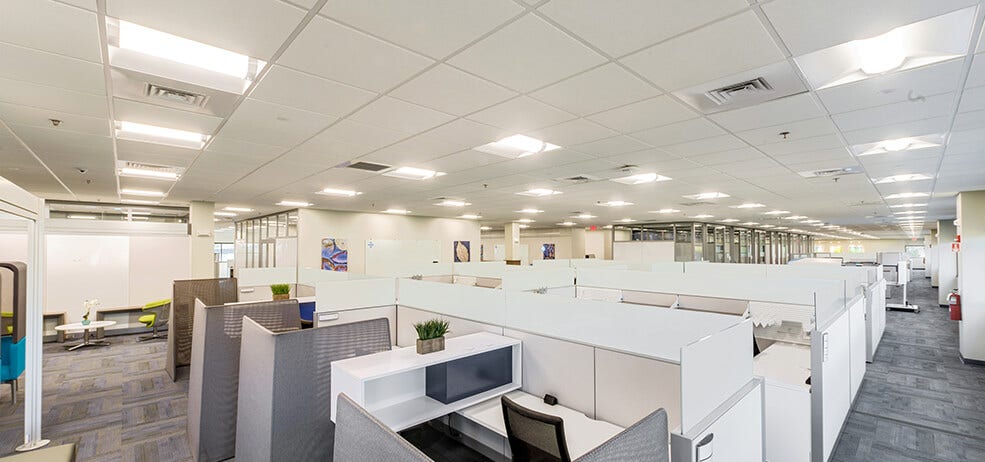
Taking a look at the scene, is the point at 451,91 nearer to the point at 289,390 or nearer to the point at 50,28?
the point at 50,28

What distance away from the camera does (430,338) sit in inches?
92.4

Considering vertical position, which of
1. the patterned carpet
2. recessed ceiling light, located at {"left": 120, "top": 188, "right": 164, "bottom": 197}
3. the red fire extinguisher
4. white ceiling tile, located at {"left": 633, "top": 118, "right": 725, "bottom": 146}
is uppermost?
white ceiling tile, located at {"left": 633, "top": 118, "right": 725, "bottom": 146}

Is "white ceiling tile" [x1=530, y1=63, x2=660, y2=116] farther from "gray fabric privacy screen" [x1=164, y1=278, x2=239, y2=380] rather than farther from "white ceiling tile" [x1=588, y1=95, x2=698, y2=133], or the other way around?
"gray fabric privacy screen" [x1=164, y1=278, x2=239, y2=380]

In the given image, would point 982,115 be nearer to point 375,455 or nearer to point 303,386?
point 375,455

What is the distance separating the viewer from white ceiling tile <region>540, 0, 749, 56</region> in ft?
5.18

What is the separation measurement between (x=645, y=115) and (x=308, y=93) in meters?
2.25

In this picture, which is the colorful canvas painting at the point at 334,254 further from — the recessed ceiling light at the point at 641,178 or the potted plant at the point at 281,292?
the recessed ceiling light at the point at 641,178

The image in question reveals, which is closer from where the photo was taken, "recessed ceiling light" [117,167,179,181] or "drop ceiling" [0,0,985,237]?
"drop ceiling" [0,0,985,237]

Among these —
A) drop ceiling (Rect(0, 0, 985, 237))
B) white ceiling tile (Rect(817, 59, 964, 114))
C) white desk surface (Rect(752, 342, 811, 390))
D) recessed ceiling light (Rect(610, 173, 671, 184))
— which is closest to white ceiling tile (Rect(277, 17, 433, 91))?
drop ceiling (Rect(0, 0, 985, 237))

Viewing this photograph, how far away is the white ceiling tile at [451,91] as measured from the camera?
Result: 2.26m

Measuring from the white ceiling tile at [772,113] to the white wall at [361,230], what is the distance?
8.70 metres

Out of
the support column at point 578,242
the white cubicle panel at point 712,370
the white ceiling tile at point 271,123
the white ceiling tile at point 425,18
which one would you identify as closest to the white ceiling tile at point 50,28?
the white ceiling tile at point 271,123

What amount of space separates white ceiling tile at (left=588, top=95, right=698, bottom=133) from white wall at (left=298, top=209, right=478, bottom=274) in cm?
810

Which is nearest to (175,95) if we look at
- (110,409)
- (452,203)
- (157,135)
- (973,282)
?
(157,135)
